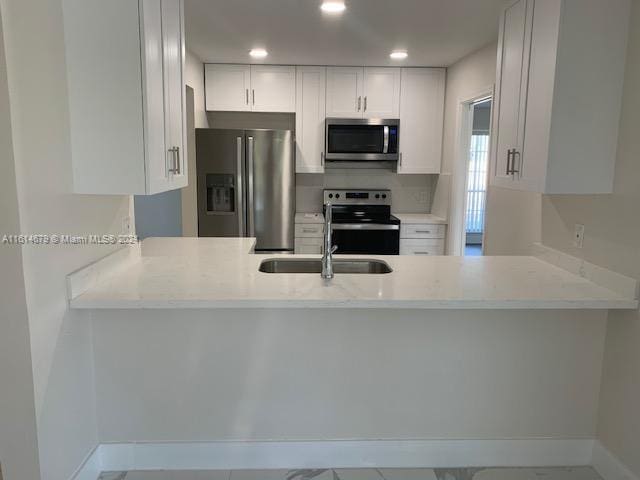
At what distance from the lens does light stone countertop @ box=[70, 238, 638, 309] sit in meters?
Result: 1.89

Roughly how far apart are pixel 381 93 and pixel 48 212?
374cm

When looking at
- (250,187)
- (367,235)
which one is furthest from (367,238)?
(250,187)

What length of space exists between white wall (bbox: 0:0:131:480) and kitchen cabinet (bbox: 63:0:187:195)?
4 cm

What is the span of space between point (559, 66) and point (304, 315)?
1488mm

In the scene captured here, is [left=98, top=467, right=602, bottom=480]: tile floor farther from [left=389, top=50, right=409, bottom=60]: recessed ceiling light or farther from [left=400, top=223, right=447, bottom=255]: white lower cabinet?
[left=389, top=50, right=409, bottom=60]: recessed ceiling light

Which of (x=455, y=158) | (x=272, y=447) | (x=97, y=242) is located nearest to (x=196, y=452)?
(x=272, y=447)

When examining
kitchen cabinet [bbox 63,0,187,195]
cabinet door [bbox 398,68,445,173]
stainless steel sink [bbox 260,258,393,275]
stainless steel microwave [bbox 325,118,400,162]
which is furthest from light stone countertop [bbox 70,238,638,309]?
cabinet door [bbox 398,68,445,173]

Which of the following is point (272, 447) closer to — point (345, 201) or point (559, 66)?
point (559, 66)

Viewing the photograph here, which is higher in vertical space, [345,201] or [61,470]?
[345,201]

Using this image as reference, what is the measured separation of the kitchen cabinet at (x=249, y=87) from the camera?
15.6ft

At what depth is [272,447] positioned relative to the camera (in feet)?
7.49

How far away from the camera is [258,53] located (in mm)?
4254

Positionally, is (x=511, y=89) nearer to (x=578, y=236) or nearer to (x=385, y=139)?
(x=578, y=236)

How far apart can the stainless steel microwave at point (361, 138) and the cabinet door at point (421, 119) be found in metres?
0.16
